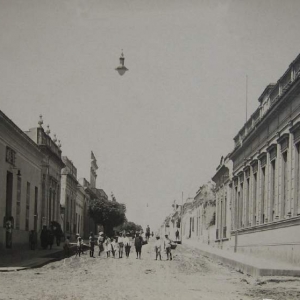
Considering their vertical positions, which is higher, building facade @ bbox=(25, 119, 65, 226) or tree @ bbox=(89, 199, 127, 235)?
building facade @ bbox=(25, 119, 65, 226)

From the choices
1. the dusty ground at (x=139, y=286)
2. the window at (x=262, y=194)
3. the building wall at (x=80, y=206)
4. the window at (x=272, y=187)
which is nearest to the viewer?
the dusty ground at (x=139, y=286)

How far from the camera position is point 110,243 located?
3142 cm

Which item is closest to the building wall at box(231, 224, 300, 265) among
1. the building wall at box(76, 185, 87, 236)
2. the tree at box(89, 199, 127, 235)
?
the building wall at box(76, 185, 87, 236)

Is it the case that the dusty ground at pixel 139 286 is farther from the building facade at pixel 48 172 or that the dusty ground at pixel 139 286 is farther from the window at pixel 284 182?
the building facade at pixel 48 172

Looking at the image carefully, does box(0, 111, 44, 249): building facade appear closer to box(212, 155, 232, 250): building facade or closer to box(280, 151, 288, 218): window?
box(280, 151, 288, 218): window

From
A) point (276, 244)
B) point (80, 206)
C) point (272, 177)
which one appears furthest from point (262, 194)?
point (80, 206)

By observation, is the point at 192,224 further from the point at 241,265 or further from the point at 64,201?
the point at 241,265

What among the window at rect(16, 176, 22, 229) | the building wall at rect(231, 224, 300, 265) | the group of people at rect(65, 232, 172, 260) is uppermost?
the window at rect(16, 176, 22, 229)

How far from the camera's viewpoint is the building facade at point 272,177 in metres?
22.1

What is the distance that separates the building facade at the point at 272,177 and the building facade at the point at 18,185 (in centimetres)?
1117

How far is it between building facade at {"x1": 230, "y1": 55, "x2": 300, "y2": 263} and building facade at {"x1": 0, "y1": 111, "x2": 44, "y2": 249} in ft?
36.7

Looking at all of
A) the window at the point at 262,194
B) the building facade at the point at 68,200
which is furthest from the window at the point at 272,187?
the building facade at the point at 68,200

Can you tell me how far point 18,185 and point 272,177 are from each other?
43.3ft

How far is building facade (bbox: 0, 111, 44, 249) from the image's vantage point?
29.2 m
